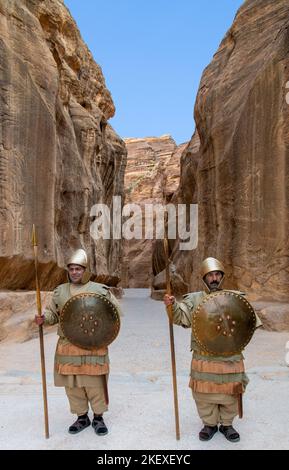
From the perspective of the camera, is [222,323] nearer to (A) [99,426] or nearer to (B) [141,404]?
(A) [99,426]

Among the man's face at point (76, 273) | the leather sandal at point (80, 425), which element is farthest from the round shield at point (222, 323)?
the leather sandal at point (80, 425)

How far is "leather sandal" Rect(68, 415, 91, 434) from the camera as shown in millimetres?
3873

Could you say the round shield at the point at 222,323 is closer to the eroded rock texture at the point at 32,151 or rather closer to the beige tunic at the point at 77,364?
the beige tunic at the point at 77,364

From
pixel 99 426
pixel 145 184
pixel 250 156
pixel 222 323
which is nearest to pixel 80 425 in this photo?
pixel 99 426

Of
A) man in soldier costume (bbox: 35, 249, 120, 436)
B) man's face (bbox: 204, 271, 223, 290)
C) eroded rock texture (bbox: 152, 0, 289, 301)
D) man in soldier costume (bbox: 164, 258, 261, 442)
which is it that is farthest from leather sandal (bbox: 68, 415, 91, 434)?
eroded rock texture (bbox: 152, 0, 289, 301)

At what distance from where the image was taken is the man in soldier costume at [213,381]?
3617 millimetres

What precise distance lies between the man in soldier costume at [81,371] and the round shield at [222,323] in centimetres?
90

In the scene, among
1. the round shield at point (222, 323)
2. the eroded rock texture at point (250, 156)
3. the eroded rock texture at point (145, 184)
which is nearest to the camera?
the round shield at point (222, 323)

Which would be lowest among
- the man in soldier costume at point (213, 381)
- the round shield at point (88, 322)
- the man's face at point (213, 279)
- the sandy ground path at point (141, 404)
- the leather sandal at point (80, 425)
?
the sandy ground path at point (141, 404)

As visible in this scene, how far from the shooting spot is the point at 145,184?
48312mm

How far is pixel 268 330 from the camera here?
9.27 meters

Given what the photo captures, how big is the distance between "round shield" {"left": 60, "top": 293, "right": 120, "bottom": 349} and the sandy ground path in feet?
2.89

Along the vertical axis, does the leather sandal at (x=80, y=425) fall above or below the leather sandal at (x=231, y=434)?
below
